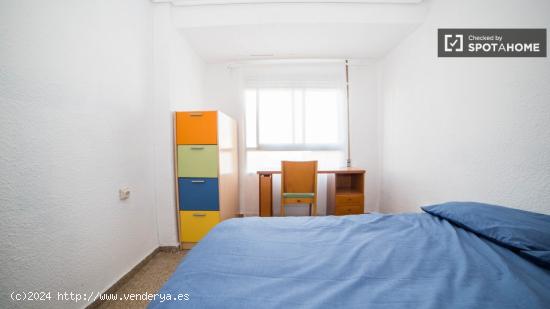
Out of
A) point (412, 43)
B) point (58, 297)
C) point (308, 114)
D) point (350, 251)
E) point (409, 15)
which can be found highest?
point (409, 15)

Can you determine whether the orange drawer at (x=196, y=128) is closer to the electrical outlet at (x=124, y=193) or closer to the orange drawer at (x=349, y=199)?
the electrical outlet at (x=124, y=193)

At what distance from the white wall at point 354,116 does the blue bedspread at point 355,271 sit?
194cm

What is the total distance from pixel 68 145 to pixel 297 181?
2065mm

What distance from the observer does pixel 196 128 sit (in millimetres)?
1862

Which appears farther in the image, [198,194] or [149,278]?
[198,194]

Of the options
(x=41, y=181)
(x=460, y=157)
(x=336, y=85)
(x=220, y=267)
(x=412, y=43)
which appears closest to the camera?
(x=220, y=267)

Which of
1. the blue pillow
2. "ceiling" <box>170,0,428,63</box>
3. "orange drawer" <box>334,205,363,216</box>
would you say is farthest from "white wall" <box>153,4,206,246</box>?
the blue pillow

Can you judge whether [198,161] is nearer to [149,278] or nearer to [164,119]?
[164,119]

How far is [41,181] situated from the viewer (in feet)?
3.15

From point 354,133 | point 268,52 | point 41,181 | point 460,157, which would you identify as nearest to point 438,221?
point 460,157

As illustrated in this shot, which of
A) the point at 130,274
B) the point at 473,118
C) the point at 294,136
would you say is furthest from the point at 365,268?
the point at 294,136

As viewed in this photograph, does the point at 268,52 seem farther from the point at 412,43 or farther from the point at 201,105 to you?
the point at 412,43

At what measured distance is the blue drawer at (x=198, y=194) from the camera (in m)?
1.89

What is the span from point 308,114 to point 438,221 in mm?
2160
